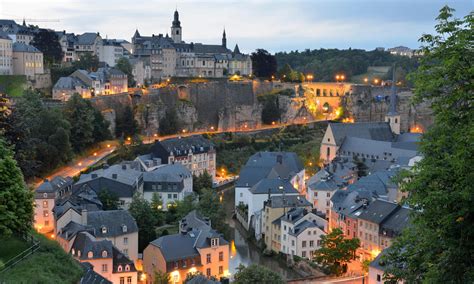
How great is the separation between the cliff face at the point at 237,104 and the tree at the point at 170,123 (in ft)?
1.76

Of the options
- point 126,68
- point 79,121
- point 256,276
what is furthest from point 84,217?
point 126,68

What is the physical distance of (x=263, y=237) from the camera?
3238 centimetres

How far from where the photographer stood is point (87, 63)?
189ft

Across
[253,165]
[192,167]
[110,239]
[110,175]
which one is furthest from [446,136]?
[192,167]

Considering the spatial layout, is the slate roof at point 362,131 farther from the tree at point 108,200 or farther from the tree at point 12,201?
the tree at point 12,201

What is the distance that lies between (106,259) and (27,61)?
3276 centimetres

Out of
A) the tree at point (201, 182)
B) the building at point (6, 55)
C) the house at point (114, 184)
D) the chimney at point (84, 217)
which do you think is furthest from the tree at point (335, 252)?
the building at point (6, 55)

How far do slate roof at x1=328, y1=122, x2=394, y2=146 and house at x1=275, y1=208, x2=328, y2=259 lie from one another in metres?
21.8

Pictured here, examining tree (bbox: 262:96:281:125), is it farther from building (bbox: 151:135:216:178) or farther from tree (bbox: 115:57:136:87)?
building (bbox: 151:135:216:178)

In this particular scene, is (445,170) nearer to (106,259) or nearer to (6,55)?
(106,259)

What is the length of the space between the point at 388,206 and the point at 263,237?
701 cm

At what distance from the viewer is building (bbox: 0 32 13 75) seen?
49.6m

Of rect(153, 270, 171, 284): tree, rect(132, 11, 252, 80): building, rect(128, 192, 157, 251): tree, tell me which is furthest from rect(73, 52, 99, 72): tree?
rect(153, 270, 171, 284): tree

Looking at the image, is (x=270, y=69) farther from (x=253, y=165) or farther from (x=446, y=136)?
(x=446, y=136)
